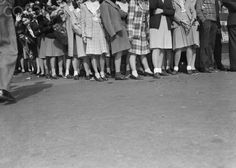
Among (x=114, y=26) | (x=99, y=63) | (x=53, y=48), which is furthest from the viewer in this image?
(x=53, y=48)

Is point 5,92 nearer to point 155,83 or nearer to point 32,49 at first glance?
point 155,83

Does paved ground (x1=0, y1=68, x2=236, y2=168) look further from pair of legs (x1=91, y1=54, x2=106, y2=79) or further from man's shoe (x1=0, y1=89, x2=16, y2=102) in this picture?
pair of legs (x1=91, y1=54, x2=106, y2=79)

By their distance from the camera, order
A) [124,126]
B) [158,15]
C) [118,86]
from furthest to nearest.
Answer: [158,15] → [118,86] → [124,126]

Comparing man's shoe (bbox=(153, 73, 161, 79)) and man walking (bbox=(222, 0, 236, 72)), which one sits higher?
man walking (bbox=(222, 0, 236, 72))

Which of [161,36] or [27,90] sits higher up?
[161,36]

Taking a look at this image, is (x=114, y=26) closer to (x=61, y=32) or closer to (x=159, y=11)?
(x=159, y=11)

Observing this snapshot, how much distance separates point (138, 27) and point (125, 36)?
330 mm

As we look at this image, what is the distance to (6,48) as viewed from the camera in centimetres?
736

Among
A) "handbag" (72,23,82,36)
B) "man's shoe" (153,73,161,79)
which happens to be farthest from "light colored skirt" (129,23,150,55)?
"handbag" (72,23,82,36)

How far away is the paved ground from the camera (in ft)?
14.3

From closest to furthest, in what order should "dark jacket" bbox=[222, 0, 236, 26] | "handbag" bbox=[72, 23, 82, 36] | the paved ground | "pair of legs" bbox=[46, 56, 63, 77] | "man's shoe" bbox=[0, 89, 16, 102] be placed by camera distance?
the paved ground < "man's shoe" bbox=[0, 89, 16, 102] < "handbag" bbox=[72, 23, 82, 36] < "dark jacket" bbox=[222, 0, 236, 26] < "pair of legs" bbox=[46, 56, 63, 77]

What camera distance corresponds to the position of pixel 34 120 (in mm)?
6109

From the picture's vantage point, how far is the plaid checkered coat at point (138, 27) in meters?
9.05

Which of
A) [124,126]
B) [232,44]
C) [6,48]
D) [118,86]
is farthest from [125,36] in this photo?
[124,126]
